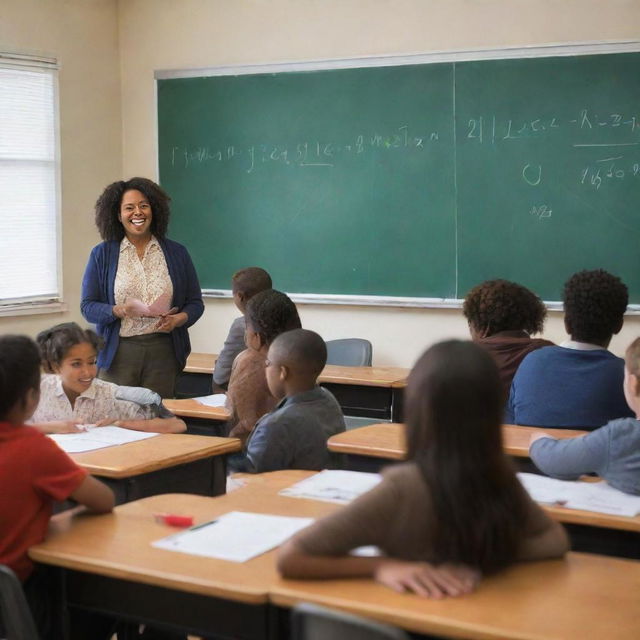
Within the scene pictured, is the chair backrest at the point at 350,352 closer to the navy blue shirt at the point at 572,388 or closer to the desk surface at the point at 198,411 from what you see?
the desk surface at the point at 198,411

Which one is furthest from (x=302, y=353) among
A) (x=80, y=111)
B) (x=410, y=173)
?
(x=80, y=111)

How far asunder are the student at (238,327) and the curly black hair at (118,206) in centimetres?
47

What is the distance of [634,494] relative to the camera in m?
2.63

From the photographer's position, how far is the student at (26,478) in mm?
2256

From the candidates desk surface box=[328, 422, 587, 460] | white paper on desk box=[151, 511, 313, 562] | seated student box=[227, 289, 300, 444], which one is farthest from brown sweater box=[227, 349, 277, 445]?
white paper on desk box=[151, 511, 313, 562]

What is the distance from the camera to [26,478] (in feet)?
7.50

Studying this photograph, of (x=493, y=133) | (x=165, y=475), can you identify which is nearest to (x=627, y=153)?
(x=493, y=133)

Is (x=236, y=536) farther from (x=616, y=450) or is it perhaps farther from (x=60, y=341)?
(x=60, y=341)

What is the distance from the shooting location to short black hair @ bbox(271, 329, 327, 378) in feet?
10.6

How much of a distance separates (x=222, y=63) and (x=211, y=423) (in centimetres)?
308

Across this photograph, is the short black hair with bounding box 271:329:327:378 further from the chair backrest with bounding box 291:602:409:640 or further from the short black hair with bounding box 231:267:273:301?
the short black hair with bounding box 231:267:273:301

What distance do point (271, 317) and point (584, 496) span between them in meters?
1.56

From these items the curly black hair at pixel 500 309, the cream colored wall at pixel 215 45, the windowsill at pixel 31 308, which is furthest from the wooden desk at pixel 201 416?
the windowsill at pixel 31 308

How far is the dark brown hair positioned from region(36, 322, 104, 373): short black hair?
2.03 m
